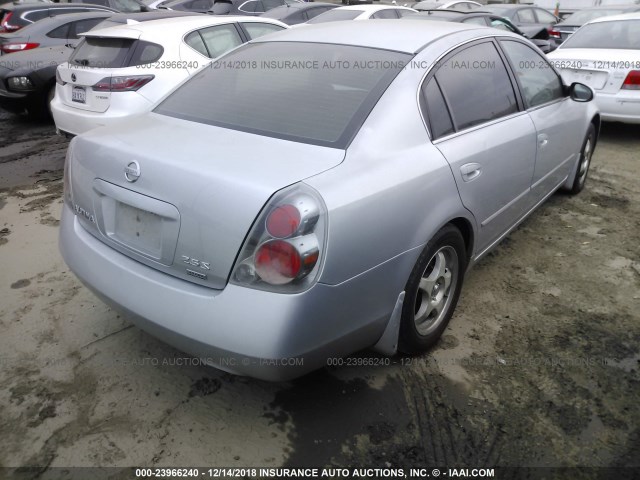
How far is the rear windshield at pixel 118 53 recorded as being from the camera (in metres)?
5.15

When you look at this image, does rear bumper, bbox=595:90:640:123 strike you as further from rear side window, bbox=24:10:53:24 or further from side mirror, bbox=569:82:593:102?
rear side window, bbox=24:10:53:24

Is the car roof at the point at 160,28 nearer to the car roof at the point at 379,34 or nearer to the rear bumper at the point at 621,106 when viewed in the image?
the car roof at the point at 379,34

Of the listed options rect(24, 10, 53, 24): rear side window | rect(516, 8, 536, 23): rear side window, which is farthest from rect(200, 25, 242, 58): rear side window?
rect(516, 8, 536, 23): rear side window

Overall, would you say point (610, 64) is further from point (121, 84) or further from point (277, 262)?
point (277, 262)

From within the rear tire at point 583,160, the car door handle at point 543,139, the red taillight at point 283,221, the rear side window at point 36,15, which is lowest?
the rear tire at point 583,160

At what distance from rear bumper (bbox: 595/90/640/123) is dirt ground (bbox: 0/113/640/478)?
3697 millimetres

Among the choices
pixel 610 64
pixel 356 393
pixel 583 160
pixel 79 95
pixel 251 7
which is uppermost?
pixel 610 64

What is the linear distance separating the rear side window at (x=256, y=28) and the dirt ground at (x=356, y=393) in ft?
12.8

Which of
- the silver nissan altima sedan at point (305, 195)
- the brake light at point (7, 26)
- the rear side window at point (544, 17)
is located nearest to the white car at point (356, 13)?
the rear side window at point (544, 17)

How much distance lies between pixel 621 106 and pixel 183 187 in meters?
6.31

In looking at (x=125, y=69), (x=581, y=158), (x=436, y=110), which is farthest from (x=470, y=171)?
(x=125, y=69)

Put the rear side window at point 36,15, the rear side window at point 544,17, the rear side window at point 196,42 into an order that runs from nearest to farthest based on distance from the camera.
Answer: the rear side window at point 196,42 < the rear side window at point 36,15 < the rear side window at point 544,17

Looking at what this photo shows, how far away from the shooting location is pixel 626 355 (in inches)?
110

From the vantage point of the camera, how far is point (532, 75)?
369 centimetres
